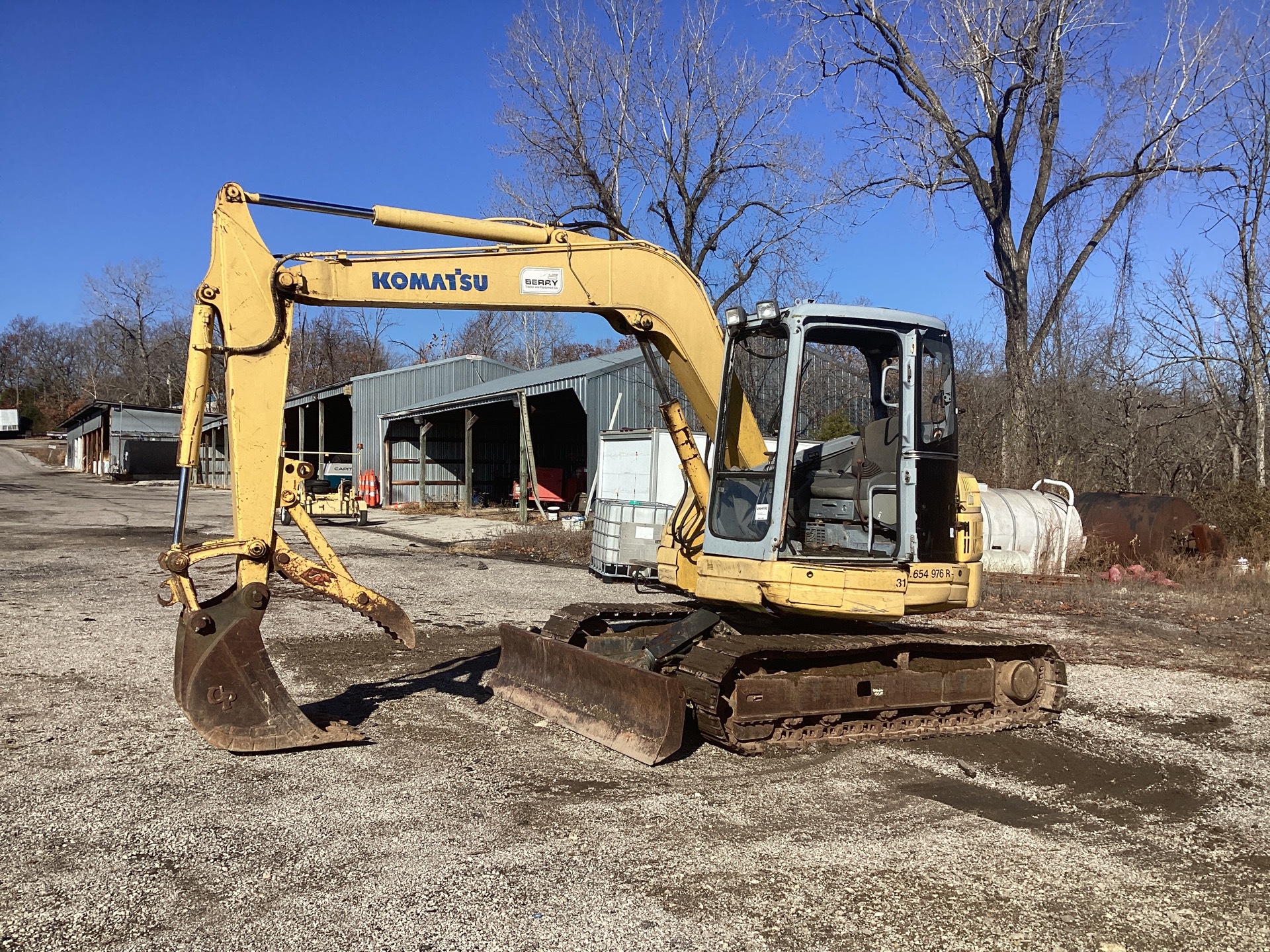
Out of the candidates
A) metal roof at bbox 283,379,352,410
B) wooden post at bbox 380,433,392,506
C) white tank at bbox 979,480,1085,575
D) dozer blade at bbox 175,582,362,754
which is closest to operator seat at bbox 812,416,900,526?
dozer blade at bbox 175,582,362,754

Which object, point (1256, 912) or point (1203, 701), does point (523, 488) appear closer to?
point (1203, 701)

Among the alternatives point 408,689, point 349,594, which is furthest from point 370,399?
point 349,594

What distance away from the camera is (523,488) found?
82.8 ft

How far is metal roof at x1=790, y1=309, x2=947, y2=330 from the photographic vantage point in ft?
21.2

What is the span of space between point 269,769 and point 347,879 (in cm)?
171

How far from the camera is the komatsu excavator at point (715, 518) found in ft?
19.6

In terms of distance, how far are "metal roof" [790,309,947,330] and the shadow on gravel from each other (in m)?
3.79

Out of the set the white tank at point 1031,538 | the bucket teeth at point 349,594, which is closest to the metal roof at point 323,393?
the white tank at point 1031,538

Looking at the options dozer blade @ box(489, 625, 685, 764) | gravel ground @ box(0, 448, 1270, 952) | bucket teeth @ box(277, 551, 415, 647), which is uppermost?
bucket teeth @ box(277, 551, 415, 647)

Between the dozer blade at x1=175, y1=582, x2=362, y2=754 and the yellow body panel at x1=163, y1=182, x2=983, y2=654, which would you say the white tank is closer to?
the yellow body panel at x1=163, y1=182, x2=983, y2=654

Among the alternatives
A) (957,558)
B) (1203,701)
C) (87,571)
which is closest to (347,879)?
(957,558)

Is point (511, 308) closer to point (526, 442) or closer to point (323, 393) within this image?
point (526, 442)

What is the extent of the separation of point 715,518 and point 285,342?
3.05 meters

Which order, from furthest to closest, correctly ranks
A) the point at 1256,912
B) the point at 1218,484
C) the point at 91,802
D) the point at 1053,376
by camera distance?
the point at 1053,376
the point at 1218,484
the point at 91,802
the point at 1256,912
